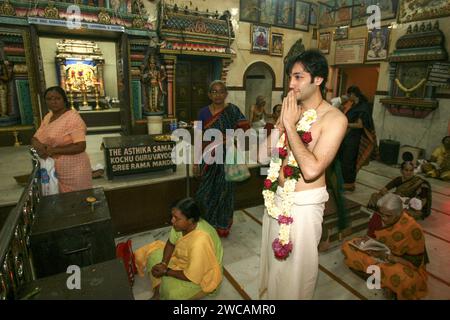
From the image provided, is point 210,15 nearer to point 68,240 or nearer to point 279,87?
point 279,87

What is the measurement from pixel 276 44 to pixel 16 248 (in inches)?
360

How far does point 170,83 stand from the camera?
7641 mm

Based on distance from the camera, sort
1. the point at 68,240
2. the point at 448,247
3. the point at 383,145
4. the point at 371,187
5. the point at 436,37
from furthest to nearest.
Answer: the point at 383,145, the point at 436,37, the point at 371,187, the point at 448,247, the point at 68,240

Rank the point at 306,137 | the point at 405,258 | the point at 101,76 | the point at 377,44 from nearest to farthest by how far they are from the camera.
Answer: the point at 306,137 → the point at 405,258 → the point at 377,44 → the point at 101,76

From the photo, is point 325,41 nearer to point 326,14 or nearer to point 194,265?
point 326,14

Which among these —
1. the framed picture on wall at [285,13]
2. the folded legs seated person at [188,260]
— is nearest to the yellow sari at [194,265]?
the folded legs seated person at [188,260]

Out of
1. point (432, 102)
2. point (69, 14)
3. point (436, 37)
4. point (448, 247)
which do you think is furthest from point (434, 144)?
point (69, 14)

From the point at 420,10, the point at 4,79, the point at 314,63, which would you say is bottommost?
the point at 314,63

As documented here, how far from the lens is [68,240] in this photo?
2.24 m

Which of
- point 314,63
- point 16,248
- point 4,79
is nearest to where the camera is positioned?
point 314,63

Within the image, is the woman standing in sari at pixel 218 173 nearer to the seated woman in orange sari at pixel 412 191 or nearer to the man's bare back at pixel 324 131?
the man's bare back at pixel 324 131

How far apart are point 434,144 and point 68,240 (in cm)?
836

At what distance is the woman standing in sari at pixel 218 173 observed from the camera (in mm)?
3414

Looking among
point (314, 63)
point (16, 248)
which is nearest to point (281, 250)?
point (314, 63)
